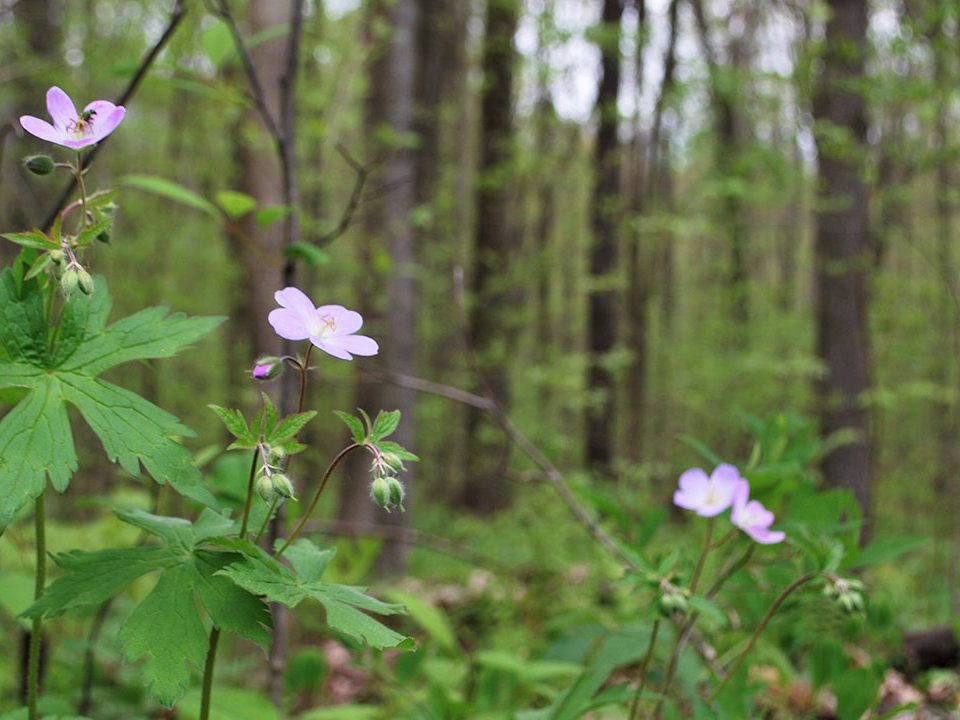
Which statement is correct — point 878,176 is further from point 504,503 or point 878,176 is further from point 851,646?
point 504,503

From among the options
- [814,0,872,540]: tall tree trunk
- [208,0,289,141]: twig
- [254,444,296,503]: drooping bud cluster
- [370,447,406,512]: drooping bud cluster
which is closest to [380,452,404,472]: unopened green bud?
[370,447,406,512]: drooping bud cluster

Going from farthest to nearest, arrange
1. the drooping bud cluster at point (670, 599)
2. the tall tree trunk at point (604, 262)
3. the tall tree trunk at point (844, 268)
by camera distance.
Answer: the tall tree trunk at point (604, 262)
the tall tree trunk at point (844, 268)
the drooping bud cluster at point (670, 599)

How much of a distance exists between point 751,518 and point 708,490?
80mm

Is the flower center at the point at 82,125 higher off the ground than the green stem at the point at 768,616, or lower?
higher

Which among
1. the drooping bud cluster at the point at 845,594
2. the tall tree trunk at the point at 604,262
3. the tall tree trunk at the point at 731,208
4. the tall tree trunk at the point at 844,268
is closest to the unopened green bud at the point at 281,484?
the drooping bud cluster at the point at 845,594

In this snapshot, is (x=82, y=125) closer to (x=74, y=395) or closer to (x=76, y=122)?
(x=76, y=122)

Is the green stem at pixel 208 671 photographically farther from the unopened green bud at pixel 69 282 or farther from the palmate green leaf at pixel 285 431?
the unopened green bud at pixel 69 282

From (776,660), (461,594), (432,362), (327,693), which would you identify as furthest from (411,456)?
(432,362)

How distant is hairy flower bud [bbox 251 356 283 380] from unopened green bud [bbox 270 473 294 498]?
112 millimetres

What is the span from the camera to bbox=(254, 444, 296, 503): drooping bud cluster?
33.9 inches

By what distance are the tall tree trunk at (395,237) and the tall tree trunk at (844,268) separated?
2.65 metres

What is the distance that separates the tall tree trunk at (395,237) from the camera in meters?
5.64

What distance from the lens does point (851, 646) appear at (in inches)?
101

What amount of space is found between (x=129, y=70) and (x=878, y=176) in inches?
205
